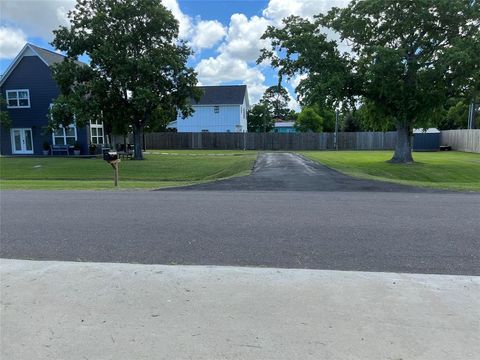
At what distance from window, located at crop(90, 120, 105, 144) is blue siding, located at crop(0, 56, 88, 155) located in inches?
52.9

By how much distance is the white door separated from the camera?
33.2 metres

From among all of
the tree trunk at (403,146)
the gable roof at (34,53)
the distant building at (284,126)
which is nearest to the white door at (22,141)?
the gable roof at (34,53)

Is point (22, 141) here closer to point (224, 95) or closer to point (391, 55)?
point (224, 95)

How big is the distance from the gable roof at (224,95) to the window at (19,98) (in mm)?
21049

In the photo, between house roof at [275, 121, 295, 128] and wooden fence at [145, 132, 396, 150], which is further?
house roof at [275, 121, 295, 128]

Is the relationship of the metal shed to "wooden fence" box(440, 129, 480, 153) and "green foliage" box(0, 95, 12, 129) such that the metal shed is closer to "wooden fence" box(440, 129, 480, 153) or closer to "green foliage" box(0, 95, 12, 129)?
"wooden fence" box(440, 129, 480, 153)

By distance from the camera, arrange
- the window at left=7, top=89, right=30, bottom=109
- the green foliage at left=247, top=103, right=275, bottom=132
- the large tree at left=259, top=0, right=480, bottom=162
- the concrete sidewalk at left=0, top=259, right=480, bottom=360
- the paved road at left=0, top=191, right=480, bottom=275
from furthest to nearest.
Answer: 1. the green foliage at left=247, top=103, right=275, bottom=132
2. the window at left=7, top=89, right=30, bottom=109
3. the large tree at left=259, top=0, right=480, bottom=162
4. the paved road at left=0, top=191, right=480, bottom=275
5. the concrete sidewalk at left=0, top=259, right=480, bottom=360

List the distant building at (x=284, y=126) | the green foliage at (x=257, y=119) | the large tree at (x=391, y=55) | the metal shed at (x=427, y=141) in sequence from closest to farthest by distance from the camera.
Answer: the large tree at (x=391, y=55) < the metal shed at (x=427, y=141) < the green foliage at (x=257, y=119) < the distant building at (x=284, y=126)

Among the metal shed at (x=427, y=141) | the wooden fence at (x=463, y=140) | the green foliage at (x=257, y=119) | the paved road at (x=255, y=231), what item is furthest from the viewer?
the green foliage at (x=257, y=119)

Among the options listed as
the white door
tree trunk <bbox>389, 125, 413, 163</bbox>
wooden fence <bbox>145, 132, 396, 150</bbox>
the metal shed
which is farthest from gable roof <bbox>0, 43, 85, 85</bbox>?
the metal shed

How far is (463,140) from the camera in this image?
132ft

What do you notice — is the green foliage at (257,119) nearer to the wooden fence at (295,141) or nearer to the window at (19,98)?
the wooden fence at (295,141)

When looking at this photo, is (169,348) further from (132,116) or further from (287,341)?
(132,116)

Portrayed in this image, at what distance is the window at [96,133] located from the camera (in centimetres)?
3331
